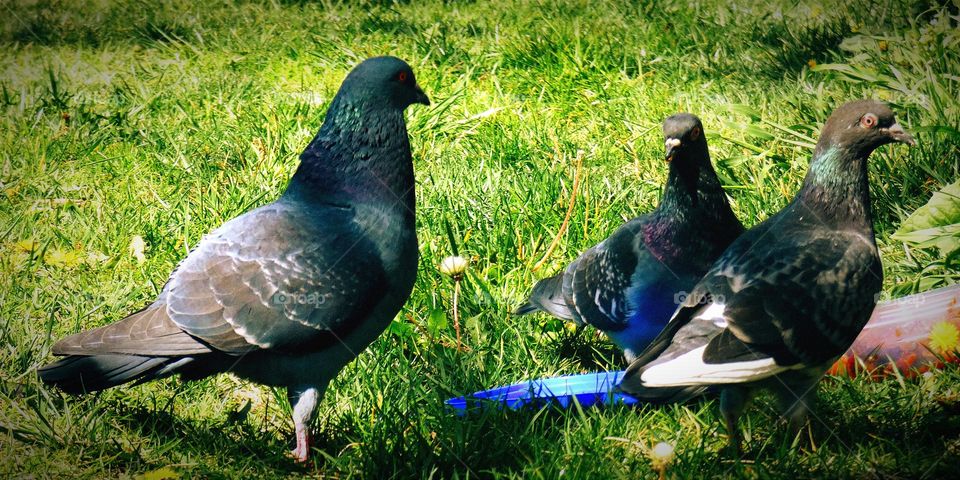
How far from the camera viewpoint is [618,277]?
3.11m

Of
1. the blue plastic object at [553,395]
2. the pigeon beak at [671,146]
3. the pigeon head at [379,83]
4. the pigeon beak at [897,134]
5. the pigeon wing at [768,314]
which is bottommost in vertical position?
the blue plastic object at [553,395]

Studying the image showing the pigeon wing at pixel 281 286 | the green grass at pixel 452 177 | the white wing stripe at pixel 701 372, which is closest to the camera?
the white wing stripe at pixel 701 372

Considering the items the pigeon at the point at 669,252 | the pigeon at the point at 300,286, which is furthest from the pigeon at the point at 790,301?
→ the pigeon at the point at 300,286

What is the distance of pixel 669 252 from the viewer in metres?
3.02

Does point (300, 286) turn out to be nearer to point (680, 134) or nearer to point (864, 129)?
point (680, 134)

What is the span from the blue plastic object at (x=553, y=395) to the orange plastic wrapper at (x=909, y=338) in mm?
790

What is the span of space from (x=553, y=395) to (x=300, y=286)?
873 millimetres

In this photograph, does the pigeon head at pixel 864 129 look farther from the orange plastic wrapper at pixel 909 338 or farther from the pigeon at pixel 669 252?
the orange plastic wrapper at pixel 909 338

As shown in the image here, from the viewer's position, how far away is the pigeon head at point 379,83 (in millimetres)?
2826

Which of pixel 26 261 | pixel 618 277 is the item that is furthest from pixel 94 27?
pixel 618 277

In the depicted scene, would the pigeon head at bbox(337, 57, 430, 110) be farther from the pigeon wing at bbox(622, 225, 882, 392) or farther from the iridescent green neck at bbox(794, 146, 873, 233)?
the iridescent green neck at bbox(794, 146, 873, 233)

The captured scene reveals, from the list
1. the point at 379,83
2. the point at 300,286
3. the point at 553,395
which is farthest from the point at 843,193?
the point at 300,286

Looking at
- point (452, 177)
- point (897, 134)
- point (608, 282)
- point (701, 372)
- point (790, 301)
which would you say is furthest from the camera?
point (452, 177)

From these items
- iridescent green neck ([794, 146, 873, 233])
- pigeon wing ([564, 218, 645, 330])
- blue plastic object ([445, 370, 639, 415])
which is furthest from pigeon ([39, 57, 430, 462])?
iridescent green neck ([794, 146, 873, 233])
